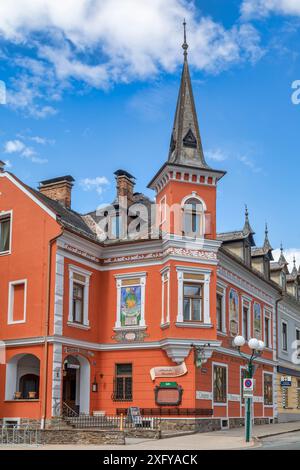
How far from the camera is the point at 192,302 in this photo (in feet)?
96.9

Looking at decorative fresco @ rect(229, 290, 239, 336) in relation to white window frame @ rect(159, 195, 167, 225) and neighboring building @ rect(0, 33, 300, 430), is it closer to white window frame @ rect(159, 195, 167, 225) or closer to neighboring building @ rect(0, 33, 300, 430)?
neighboring building @ rect(0, 33, 300, 430)

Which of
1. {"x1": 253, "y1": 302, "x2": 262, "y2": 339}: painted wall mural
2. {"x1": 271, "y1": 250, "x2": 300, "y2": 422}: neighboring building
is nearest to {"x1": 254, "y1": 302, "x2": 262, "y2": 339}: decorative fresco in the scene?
{"x1": 253, "y1": 302, "x2": 262, "y2": 339}: painted wall mural

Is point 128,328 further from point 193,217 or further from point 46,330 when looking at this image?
point 193,217

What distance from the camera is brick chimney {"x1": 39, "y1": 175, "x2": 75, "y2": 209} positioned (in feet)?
115

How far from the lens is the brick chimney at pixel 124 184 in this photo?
1407 inches

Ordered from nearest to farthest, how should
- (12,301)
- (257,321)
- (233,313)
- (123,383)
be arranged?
(12,301)
(123,383)
(233,313)
(257,321)

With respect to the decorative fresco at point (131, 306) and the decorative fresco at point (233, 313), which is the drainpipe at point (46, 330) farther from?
the decorative fresco at point (233, 313)

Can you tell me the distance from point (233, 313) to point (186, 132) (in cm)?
938

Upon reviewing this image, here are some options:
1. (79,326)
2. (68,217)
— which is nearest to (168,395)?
(79,326)

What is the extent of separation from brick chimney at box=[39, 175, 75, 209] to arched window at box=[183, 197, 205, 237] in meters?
7.55

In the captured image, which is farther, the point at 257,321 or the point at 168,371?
the point at 257,321

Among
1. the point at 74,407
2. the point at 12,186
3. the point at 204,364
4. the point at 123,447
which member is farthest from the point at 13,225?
the point at 123,447

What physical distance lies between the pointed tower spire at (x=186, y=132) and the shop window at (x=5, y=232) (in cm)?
793

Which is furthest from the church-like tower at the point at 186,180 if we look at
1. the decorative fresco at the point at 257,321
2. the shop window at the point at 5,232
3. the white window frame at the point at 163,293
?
the decorative fresco at the point at 257,321
